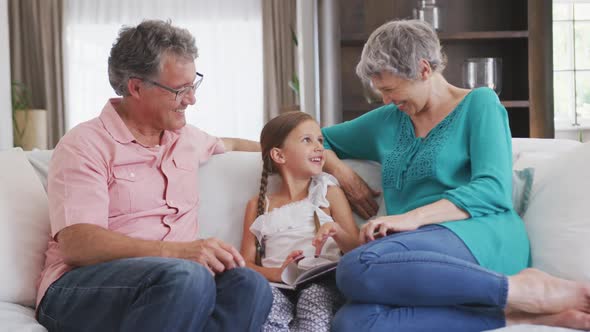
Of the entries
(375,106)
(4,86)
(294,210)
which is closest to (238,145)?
(294,210)

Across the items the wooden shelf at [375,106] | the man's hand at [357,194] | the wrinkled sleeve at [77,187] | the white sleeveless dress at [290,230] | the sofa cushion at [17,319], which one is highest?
the wooden shelf at [375,106]

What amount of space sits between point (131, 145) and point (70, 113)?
4.28 m

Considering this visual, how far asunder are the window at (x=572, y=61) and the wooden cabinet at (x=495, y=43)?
1073 millimetres

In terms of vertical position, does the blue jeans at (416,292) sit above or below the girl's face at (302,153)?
below

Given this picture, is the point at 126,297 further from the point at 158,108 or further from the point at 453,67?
the point at 453,67

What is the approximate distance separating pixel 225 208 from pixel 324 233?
0.41 m

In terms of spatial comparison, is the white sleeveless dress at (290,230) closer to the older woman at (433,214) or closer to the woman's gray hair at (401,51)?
the older woman at (433,214)

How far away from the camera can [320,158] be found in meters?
2.20

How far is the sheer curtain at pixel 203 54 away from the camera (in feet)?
19.5

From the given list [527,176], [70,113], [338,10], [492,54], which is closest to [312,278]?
[527,176]

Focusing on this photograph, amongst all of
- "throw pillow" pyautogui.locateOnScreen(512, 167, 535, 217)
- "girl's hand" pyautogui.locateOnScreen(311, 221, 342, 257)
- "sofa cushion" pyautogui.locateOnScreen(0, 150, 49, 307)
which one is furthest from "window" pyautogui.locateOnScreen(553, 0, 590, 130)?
"sofa cushion" pyautogui.locateOnScreen(0, 150, 49, 307)

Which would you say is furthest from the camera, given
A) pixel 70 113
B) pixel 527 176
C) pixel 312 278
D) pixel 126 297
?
pixel 70 113

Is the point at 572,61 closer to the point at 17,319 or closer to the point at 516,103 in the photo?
the point at 516,103

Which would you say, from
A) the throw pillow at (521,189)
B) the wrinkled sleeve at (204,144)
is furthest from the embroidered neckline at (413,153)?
the wrinkled sleeve at (204,144)
